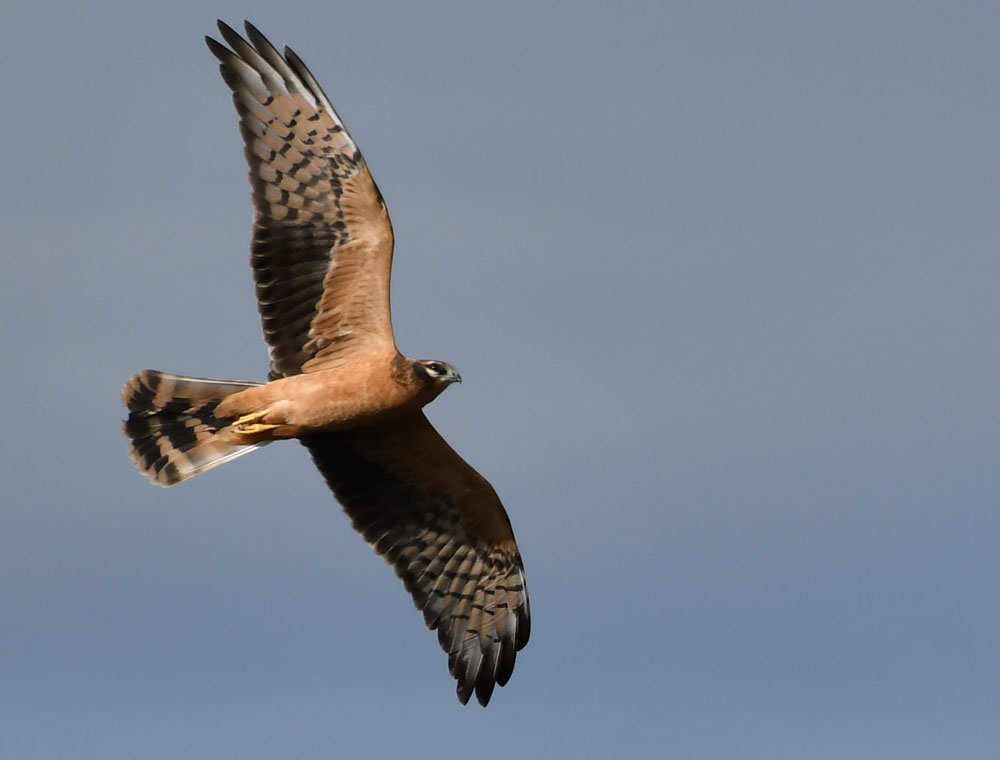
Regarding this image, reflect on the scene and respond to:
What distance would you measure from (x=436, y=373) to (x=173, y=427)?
314cm

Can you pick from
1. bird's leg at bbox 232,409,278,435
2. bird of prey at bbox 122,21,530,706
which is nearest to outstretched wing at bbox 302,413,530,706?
bird of prey at bbox 122,21,530,706

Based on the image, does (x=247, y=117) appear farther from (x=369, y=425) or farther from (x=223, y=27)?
(x=369, y=425)

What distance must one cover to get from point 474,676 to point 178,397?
13.7 feet

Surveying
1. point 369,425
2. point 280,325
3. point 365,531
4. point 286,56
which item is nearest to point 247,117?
point 286,56

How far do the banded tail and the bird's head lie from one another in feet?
7.15

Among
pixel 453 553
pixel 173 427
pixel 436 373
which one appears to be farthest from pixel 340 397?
pixel 453 553

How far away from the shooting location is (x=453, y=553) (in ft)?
59.7

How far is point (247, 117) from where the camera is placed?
16.9 metres

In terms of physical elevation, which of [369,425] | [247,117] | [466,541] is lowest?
[466,541]

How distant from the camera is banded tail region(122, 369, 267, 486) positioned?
17.3m

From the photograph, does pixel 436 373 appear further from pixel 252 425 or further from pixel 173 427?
pixel 173 427

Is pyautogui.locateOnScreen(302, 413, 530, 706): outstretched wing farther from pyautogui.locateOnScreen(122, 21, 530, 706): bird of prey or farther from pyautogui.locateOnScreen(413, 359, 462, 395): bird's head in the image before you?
pyautogui.locateOnScreen(413, 359, 462, 395): bird's head

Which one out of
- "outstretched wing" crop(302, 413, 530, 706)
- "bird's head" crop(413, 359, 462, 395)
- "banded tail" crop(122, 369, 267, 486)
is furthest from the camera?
"outstretched wing" crop(302, 413, 530, 706)

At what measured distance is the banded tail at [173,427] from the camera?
1730 centimetres
